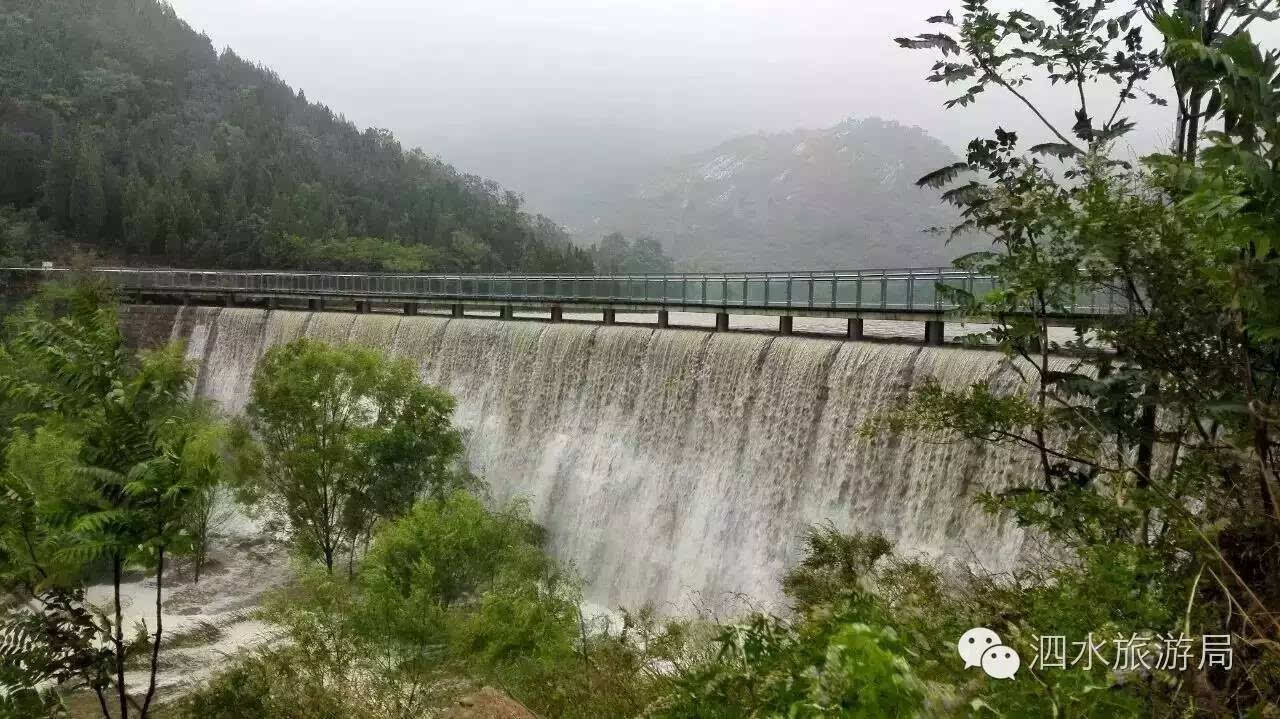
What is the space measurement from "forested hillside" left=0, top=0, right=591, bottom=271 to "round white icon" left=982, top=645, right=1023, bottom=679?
76.0 m

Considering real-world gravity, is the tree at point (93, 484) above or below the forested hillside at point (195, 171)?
below

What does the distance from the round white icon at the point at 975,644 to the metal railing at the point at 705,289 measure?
16.8 feet

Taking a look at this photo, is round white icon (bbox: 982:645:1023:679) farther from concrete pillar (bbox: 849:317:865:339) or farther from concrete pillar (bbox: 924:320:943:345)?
concrete pillar (bbox: 849:317:865:339)

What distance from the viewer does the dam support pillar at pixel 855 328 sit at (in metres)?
19.0

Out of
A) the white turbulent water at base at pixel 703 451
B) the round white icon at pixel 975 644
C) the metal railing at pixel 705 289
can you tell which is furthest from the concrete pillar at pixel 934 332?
the round white icon at pixel 975 644

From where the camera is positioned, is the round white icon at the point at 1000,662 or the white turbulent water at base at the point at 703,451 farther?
the white turbulent water at base at the point at 703,451

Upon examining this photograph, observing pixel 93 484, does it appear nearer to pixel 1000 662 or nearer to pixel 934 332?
pixel 1000 662

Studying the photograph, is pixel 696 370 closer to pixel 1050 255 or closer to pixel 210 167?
pixel 1050 255

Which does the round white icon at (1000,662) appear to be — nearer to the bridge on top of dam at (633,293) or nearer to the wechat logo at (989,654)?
the wechat logo at (989,654)

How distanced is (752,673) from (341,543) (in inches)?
947

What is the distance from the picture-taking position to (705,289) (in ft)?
77.9

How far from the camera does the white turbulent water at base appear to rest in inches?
A: 610

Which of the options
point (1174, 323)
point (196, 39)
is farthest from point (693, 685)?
point (196, 39)

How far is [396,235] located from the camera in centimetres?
9006
